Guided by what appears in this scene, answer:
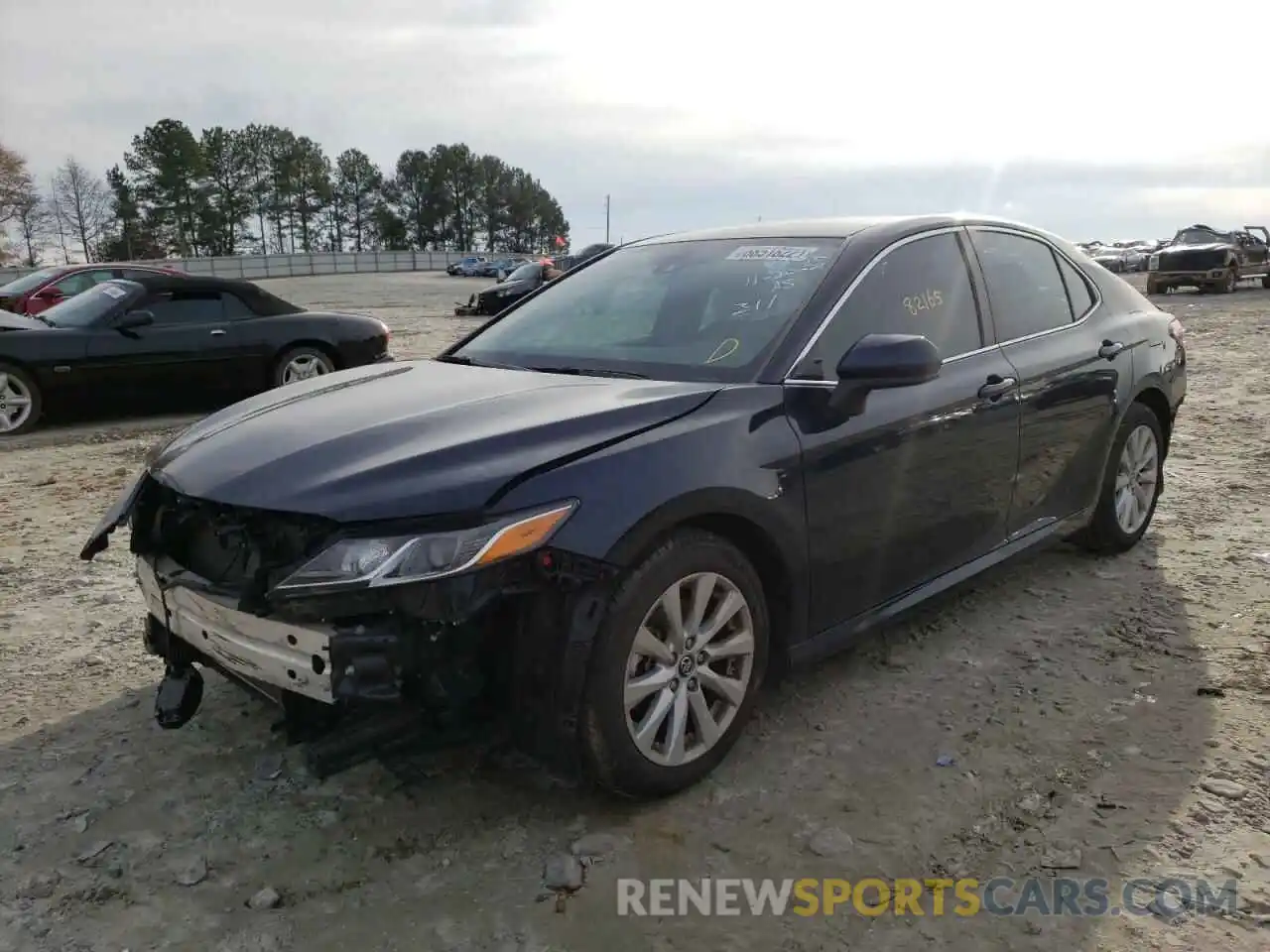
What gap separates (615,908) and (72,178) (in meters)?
85.0

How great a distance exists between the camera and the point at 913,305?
3.57 metres

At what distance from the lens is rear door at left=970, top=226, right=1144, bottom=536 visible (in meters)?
3.94

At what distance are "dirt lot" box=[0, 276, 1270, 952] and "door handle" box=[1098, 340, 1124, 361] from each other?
1.08 m

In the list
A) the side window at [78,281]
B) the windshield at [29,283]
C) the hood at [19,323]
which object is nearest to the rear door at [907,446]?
the hood at [19,323]

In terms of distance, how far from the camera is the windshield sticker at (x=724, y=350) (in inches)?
126

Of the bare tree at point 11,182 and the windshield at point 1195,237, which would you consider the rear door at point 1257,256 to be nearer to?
the windshield at point 1195,237

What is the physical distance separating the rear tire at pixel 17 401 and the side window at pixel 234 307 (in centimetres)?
168

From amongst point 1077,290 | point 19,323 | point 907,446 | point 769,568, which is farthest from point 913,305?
point 19,323

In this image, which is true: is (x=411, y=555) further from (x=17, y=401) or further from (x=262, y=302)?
(x=262, y=302)

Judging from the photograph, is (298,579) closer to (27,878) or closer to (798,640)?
(27,878)

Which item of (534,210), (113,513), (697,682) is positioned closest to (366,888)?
(697,682)

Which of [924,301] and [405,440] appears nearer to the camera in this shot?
[405,440]

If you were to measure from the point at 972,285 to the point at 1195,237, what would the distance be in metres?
25.8

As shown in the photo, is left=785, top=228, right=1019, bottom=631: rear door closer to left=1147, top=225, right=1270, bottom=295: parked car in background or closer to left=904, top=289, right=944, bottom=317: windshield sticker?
left=904, top=289, right=944, bottom=317: windshield sticker
